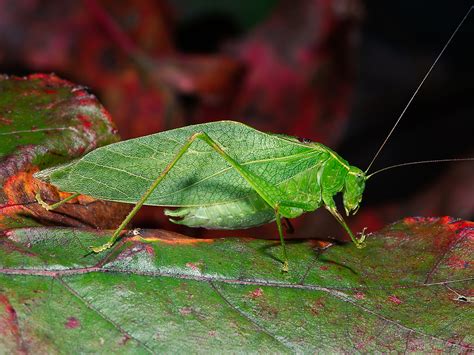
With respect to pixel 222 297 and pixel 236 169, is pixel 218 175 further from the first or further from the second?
pixel 222 297

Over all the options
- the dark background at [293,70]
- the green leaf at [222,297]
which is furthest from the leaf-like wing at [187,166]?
the dark background at [293,70]

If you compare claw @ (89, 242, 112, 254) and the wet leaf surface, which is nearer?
claw @ (89, 242, 112, 254)

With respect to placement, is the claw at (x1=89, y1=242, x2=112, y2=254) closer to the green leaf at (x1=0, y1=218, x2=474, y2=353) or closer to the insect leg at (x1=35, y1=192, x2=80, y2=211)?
the green leaf at (x1=0, y1=218, x2=474, y2=353)

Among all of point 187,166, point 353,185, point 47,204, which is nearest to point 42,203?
point 47,204

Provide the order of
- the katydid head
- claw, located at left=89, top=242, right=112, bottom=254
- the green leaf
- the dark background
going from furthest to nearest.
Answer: the dark background → the katydid head → claw, located at left=89, top=242, right=112, bottom=254 → the green leaf

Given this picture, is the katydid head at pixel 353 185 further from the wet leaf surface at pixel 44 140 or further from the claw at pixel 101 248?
the claw at pixel 101 248

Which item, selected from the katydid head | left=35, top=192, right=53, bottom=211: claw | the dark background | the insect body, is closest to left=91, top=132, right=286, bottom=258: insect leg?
the insect body

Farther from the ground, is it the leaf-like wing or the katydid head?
the leaf-like wing

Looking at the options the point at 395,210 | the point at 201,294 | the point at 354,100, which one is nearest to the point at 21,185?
the point at 201,294
